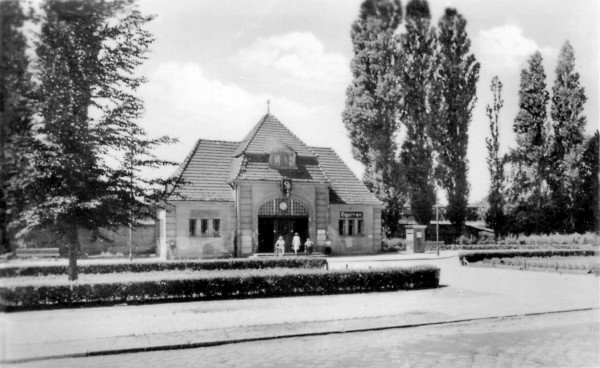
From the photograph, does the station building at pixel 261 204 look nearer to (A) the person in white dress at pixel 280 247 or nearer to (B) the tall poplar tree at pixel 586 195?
(A) the person in white dress at pixel 280 247

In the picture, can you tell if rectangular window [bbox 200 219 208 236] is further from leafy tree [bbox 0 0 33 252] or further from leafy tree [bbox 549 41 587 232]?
leafy tree [bbox 549 41 587 232]

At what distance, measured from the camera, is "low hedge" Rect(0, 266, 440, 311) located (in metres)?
13.5

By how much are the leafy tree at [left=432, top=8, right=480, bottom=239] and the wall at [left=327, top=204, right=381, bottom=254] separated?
8345 millimetres

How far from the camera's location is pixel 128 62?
15.8 m

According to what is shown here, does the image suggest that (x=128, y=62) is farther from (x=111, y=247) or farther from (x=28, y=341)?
(x=111, y=247)

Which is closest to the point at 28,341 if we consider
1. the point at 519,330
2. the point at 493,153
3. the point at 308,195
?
the point at 519,330

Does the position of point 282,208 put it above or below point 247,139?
below

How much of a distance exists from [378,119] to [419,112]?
145 inches

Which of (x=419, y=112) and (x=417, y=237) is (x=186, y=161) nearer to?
(x=417, y=237)

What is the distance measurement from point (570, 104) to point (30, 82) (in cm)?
4334

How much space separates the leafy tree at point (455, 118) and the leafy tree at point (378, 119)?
4216mm

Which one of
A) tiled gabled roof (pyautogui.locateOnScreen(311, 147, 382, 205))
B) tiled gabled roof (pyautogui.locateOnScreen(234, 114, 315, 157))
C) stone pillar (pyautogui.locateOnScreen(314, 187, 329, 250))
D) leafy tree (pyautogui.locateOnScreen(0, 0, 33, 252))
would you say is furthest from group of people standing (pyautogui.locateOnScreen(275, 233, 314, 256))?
leafy tree (pyautogui.locateOnScreen(0, 0, 33, 252))

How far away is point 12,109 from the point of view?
1227 centimetres

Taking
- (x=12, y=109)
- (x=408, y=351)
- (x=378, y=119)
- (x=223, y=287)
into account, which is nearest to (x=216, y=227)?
(x=378, y=119)
